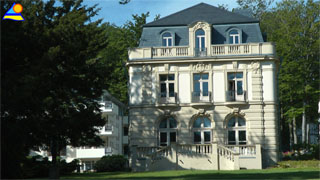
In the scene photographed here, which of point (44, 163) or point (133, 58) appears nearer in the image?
point (44, 163)

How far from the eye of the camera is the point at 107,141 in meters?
67.7

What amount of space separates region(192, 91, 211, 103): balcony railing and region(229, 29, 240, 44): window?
430 cm

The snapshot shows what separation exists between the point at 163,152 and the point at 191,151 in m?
1.85

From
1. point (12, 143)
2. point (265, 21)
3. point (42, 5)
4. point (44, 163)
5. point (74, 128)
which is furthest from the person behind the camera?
point (265, 21)

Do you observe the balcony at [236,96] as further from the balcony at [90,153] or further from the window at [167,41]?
the balcony at [90,153]

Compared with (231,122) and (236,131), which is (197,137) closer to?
(231,122)

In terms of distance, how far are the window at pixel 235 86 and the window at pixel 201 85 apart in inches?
64.9

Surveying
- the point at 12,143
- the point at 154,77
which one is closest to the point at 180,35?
the point at 154,77

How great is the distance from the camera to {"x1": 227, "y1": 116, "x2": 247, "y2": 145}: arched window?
43.5m

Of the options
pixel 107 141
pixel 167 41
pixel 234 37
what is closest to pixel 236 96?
pixel 234 37

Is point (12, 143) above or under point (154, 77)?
under

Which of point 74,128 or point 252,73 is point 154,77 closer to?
point 252,73

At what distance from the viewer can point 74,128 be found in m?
29.4

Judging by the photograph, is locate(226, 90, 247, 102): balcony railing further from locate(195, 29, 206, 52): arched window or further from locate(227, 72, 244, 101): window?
locate(195, 29, 206, 52): arched window
